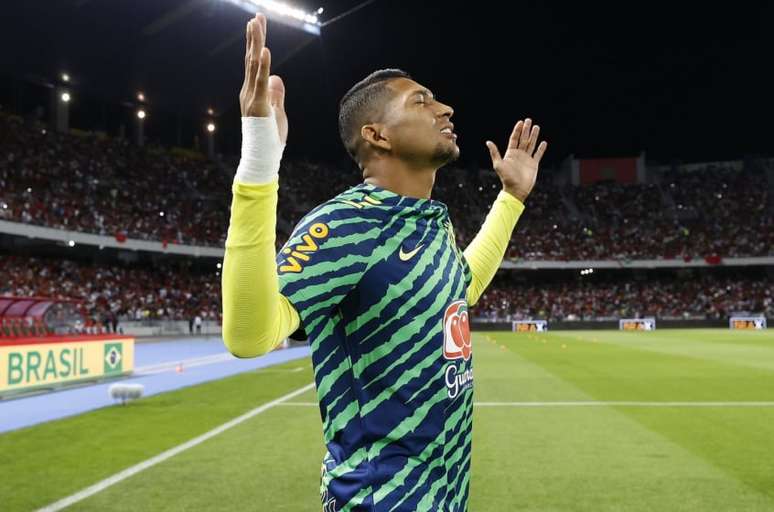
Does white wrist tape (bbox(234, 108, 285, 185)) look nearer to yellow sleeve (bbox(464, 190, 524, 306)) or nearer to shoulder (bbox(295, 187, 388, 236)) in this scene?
shoulder (bbox(295, 187, 388, 236))

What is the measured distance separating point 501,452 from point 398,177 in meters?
6.60

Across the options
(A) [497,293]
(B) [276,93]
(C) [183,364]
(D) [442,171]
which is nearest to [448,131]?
(B) [276,93]

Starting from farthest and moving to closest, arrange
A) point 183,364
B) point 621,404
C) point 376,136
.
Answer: point 183,364, point 621,404, point 376,136

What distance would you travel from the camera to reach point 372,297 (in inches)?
65.4

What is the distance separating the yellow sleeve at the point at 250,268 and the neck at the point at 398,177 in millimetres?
507

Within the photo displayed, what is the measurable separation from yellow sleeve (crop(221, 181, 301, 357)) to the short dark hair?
1.81 ft

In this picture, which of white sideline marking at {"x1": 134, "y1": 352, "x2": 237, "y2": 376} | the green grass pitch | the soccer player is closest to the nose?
the soccer player

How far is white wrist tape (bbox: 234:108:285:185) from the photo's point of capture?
4.73 feet

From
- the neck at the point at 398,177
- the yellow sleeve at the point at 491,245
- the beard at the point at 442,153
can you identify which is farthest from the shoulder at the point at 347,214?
the yellow sleeve at the point at 491,245

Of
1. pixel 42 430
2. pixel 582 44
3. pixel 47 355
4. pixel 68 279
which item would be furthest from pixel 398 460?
pixel 582 44

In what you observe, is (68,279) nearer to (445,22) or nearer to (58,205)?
(58,205)

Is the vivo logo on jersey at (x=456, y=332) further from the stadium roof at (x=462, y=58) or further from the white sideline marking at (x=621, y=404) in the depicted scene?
the stadium roof at (x=462, y=58)

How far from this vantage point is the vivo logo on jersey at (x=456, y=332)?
1768 millimetres

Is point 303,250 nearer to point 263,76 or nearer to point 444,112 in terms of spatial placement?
point 263,76
